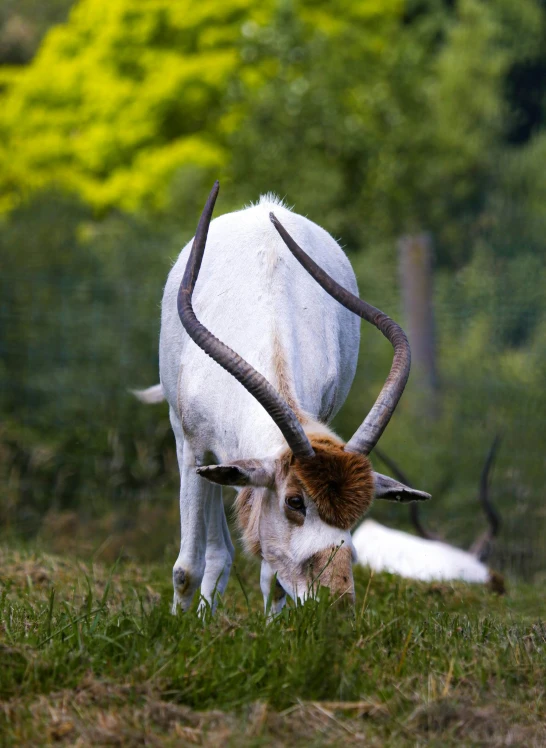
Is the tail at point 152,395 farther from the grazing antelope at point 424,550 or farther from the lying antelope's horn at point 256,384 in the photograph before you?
the grazing antelope at point 424,550

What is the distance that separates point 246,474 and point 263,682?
847 millimetres

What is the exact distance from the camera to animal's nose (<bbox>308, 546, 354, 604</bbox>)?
11.5 ft

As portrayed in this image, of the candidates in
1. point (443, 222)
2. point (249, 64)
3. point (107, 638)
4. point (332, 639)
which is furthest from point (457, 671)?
point (249, 64)

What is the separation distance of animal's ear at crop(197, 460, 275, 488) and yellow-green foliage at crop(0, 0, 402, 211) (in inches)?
624

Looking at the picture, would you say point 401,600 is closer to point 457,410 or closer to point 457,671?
point 457,671

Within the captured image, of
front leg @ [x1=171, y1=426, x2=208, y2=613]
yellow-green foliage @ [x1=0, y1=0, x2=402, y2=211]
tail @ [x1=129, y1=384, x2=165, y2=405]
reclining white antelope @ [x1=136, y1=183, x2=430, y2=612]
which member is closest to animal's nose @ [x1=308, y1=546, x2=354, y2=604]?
reclining white antelope @ [x1=136, y1=183, x2=430, y2=612]

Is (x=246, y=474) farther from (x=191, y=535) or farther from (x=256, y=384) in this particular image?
(x=191, y=535)

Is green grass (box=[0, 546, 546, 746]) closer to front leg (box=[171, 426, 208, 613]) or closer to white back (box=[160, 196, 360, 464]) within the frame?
white back (box=[160, 196, 360, 464])

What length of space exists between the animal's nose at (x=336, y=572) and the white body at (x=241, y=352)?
17.5 inches

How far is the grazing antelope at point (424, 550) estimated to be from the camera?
7777mm

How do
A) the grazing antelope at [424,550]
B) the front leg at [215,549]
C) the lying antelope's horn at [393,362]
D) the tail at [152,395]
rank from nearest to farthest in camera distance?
the lying antelope's horn at [393,362] < the front leg at [215,549] < the tail at [152,395] < the grazing antelope at [424,550]

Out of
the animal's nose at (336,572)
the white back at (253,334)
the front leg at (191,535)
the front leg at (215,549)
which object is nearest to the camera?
the animal's nose at (336,572)

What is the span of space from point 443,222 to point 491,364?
9.33 meters

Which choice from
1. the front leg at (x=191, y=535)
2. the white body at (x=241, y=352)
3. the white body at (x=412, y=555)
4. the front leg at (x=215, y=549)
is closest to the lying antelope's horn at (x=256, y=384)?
the white body at (x=241, y=352)
